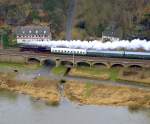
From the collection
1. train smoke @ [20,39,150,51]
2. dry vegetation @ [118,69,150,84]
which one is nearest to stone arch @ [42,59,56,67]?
train smoke @ [20,39,150,51]

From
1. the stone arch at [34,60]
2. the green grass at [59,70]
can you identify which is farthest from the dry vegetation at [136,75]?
the stone arch at [34,60]

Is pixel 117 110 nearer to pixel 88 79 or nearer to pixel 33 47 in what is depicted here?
pixel 88 79

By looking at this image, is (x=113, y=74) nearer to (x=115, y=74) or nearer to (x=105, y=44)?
(x=115, y=74)

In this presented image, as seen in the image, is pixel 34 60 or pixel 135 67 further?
pixel 34 60

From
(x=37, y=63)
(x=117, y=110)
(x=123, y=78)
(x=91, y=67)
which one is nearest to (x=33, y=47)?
(x=37, y=63)

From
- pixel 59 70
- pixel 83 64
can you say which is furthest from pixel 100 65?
pixel 59 70
